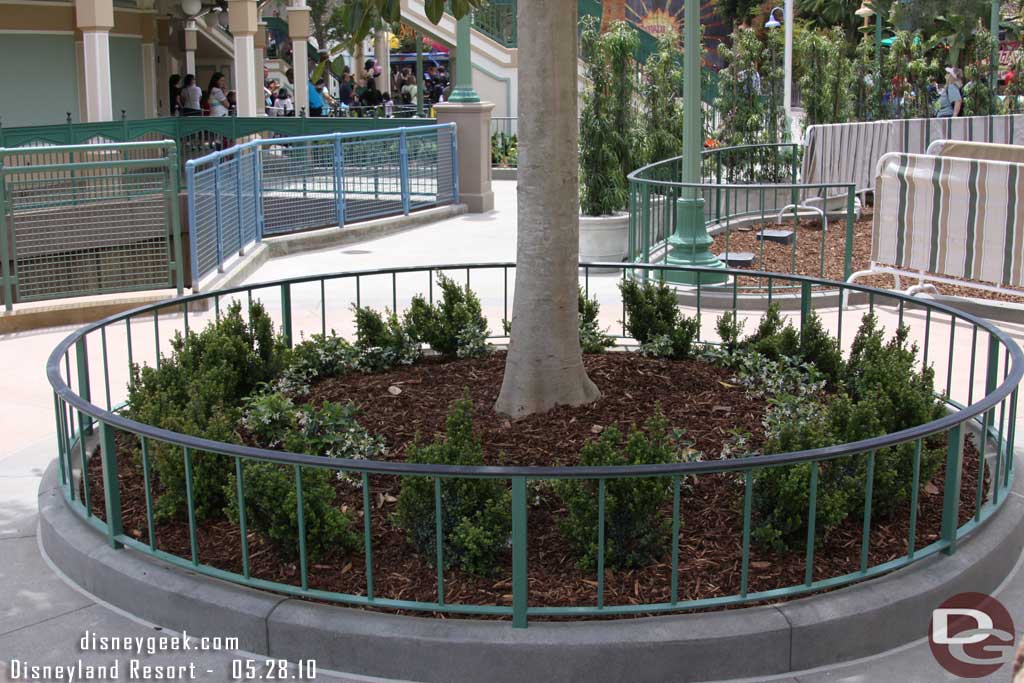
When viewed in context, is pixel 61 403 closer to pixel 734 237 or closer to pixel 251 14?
pixel 734 237

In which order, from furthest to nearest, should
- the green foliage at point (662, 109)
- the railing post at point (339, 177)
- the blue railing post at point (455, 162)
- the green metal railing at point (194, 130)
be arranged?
the green metal railing at point (194, 130), the blue railing post at point (455, 162), the green foliage at point (662, 109), the railing post at point (339, 177)

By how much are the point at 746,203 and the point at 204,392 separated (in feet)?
32.9

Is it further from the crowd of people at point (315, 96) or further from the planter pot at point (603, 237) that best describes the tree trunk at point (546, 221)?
the crowd of people at point (315, 96)

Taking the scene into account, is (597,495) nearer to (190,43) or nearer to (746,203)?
(746,203)

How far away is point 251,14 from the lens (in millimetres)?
23688

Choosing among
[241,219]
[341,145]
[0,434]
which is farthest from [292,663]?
[341,145]

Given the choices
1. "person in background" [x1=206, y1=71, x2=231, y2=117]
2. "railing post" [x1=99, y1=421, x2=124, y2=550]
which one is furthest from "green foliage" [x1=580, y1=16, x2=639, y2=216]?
"person in background" [x1=206, y1=71, x2=231, y2=117]

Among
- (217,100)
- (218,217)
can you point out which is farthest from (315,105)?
(218,217)

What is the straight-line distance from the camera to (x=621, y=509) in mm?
4480

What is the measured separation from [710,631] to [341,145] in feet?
38.3

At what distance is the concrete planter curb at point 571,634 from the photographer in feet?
13.2

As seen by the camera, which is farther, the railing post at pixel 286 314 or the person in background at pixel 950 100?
the person in background at pixel 950 100

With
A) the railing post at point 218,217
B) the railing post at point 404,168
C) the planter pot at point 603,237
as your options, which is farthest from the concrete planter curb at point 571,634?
the railing post at point 404,168

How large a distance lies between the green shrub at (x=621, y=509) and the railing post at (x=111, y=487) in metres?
1.79
